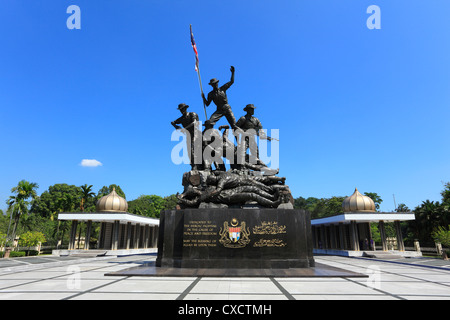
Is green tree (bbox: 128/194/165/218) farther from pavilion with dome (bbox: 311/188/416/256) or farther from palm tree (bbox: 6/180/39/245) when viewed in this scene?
pavilion with dome (bbox: 311/188/416/256)

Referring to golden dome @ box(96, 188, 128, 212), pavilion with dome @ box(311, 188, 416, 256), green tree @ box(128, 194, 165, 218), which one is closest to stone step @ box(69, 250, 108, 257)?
golden dome @ box(96, 188, 128, 212)

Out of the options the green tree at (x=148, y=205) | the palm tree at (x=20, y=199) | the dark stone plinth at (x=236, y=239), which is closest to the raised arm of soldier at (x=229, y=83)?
the dark stone plinth at (x=236, y=239)

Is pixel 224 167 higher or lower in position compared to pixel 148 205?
lower

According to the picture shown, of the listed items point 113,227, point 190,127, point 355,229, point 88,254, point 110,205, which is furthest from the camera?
point 113,227

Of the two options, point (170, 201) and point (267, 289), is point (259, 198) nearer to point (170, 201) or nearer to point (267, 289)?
point (267, 289)

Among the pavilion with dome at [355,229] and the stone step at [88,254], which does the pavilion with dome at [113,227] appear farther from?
the pavilion with dome at [355,229]

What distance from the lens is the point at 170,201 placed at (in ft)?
198

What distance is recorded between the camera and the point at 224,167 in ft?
39.1

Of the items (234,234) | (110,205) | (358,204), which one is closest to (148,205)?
(110,205)

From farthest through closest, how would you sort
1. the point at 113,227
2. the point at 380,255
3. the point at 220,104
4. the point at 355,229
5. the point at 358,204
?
the point at 113,227 → the point at 355,229 → the point at 358,204 → the point at 380,255 → the point at 220,104

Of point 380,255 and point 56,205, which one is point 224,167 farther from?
point 56,205

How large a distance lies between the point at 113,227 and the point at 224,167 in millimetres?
20797
